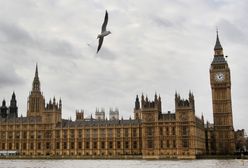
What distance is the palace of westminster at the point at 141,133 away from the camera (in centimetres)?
11481

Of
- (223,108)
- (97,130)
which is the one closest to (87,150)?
(97,130)

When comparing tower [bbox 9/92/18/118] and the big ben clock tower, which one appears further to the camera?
tower [bbox 9/92/18/118]

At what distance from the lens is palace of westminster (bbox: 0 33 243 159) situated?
114812 millimetres

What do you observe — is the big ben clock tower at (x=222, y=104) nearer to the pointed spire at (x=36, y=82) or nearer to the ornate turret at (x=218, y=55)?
the ornate turret at (x=218, y=55)

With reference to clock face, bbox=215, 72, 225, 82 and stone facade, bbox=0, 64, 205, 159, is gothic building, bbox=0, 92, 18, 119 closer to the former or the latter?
stone facade, bbox=0, 64, 205, 159

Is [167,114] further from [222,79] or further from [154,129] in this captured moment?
[222,79]

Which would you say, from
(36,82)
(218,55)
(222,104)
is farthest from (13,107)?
(222,104)

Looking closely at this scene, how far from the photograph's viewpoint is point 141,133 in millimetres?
122875

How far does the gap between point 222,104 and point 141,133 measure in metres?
26.4

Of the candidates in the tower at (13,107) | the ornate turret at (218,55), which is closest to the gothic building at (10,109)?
the tower at (13,107)

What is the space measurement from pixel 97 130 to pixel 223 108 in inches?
1474

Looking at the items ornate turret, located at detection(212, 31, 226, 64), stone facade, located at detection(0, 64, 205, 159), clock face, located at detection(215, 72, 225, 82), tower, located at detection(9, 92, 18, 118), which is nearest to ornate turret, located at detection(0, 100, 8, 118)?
tower, located at detection(9, 92, 18, 118)

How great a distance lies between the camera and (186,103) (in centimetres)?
11619

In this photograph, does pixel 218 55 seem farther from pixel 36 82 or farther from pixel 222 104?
pixel 36 82
